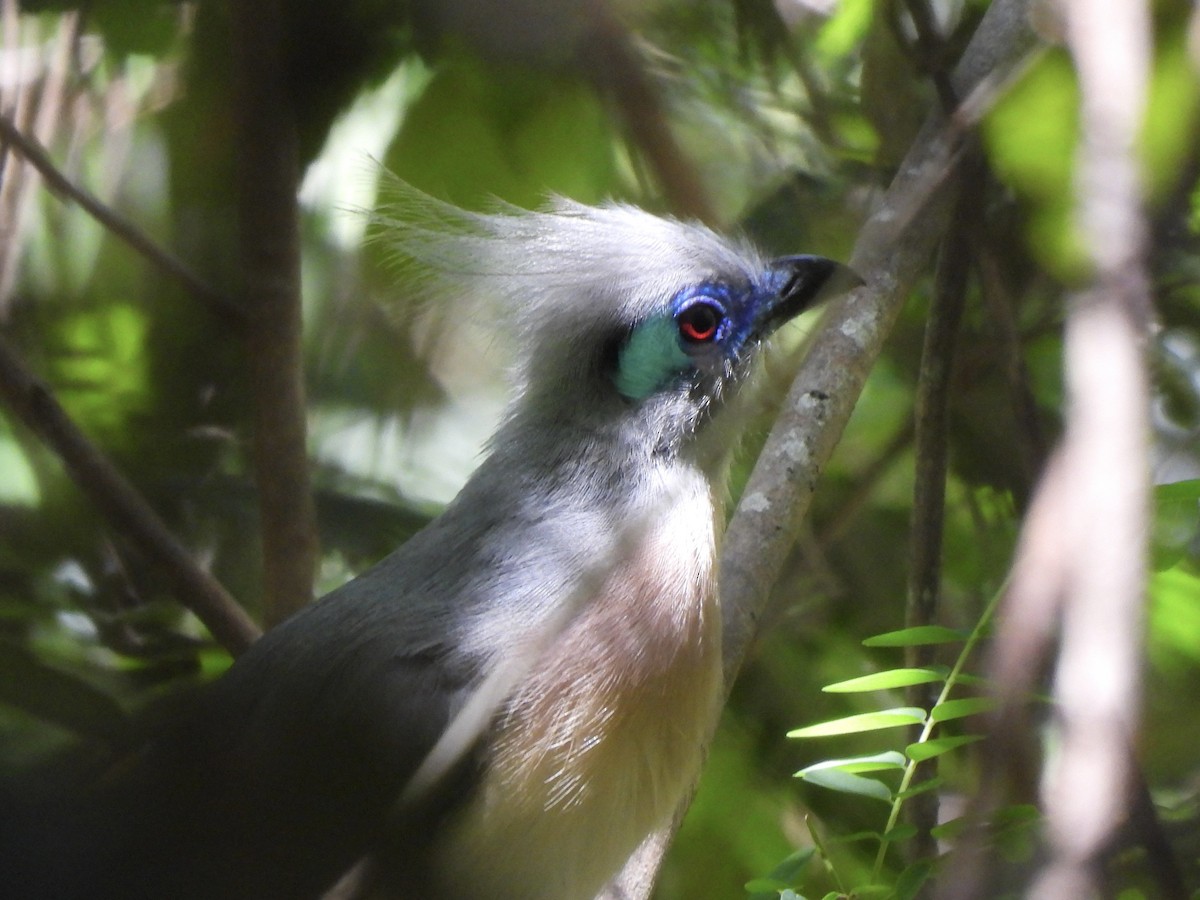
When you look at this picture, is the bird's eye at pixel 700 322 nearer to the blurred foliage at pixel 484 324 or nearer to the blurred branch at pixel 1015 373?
the blurred foliage at pixel 484 324

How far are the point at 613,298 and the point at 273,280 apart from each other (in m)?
0.94

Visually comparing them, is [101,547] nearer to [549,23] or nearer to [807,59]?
[549,23]

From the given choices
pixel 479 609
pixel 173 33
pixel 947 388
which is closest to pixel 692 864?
pixel 479 609

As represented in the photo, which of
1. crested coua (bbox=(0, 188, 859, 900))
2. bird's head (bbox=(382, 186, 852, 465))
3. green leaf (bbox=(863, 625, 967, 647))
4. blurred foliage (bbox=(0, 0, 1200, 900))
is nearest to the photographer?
green leaf (bbox=(863, 625, 967, 647))

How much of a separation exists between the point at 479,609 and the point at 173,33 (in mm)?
1808

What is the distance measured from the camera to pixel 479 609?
7.78ft

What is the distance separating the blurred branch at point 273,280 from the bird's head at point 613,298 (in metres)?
0.52

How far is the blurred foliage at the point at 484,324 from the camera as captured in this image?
2908 millimetres

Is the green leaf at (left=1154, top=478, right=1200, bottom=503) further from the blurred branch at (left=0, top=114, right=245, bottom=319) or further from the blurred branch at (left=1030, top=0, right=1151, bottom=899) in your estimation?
the blurred branch at (left=0, top=114, right=245, bottom=319)

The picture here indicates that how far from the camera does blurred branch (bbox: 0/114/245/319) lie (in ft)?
9.62

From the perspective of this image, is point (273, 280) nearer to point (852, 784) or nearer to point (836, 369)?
point (836, 369)

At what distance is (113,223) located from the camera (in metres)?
2.94

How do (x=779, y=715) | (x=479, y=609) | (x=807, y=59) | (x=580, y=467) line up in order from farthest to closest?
1. (x=807, y=59)
2. (x=779, y=715)
3. (x=580, y=467)
4. (x=479, y=609)

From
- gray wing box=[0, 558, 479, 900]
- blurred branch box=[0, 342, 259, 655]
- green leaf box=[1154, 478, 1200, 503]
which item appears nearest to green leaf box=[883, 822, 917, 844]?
green leaf box=[1154, 478, 1200, 503]
